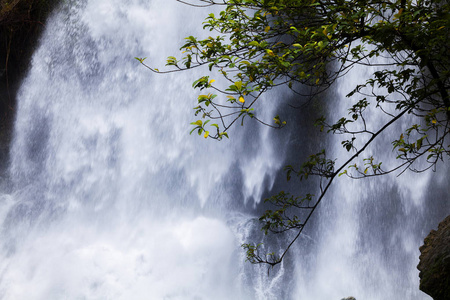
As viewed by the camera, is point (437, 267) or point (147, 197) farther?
point (147, 197)

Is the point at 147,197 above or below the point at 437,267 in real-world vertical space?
above

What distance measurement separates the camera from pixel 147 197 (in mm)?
9812

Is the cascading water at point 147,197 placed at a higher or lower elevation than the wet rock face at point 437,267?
higher

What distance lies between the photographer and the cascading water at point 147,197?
8008mm

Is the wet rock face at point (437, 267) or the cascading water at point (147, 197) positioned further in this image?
the cascading water at point (147, 197)

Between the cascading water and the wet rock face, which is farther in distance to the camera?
the cascading water

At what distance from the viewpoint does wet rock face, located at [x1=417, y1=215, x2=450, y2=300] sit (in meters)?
3.20

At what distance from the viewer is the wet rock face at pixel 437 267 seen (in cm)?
320

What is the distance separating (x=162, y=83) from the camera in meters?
10.4

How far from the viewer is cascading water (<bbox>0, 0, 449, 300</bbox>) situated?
26.3ft

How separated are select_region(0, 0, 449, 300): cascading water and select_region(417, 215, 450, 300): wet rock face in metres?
4.30

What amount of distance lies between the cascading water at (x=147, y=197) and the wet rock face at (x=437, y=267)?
4.30 metres

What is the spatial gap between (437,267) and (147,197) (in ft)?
24.0

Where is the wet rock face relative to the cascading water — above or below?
below
